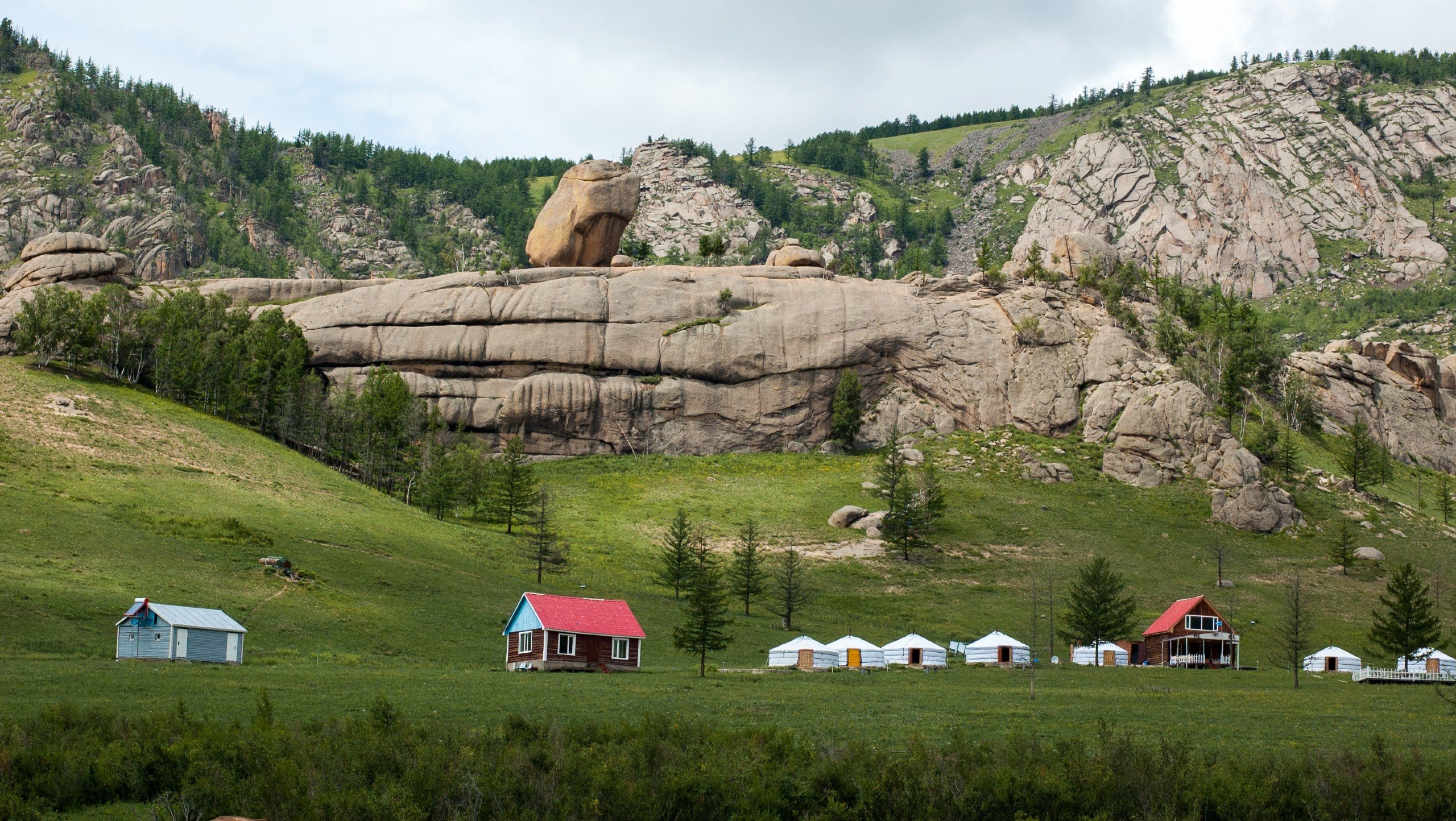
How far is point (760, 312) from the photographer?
12938cm

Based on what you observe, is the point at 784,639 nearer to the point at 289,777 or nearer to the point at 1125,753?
the point at 1125,753

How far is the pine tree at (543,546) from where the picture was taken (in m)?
83.8

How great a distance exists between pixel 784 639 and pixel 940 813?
154ft

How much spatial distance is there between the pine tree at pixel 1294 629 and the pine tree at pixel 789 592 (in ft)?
102

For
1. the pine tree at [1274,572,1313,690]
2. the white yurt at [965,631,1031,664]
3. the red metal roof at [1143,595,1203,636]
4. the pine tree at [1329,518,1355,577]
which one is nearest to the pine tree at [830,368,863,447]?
the pine tree at [1274,572,1313,690]

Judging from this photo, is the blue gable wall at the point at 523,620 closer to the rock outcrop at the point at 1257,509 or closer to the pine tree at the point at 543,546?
the pine tree at the point at 543,546

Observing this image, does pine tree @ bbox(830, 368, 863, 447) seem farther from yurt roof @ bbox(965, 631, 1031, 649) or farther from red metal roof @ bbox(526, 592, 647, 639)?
red metal roof @ bbox(526, 592, 647, 639)

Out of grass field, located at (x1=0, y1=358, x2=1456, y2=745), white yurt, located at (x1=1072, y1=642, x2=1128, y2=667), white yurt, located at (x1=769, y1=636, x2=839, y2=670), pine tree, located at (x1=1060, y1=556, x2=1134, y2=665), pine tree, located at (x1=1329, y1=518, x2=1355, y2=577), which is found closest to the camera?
grass field, located at (x1=0, y1=358, x2=1456, y2=745)

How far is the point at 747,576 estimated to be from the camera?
83.6m

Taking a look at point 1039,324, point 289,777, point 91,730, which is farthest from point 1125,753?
point 1039,324

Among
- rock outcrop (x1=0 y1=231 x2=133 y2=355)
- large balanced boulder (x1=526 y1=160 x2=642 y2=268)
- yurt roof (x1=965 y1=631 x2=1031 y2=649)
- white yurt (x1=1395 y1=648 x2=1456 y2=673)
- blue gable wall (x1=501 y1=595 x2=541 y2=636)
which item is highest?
large balanced boulder (x1=526 y1=160 x2=642 y2=268)

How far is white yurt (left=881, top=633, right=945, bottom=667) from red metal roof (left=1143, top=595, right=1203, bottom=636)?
695 inches

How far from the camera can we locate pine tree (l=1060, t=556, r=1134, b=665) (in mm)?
75312

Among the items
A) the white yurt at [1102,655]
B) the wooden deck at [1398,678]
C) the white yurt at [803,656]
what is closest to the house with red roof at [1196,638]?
the white yurt at [1102,655]
